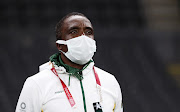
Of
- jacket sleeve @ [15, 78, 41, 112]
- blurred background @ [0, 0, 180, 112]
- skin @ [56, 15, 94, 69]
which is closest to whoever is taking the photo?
jacket sleeve @ [15, 78, 41, 112]

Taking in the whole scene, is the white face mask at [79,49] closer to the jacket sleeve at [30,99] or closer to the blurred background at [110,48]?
the jacket sleeve at [30,99]

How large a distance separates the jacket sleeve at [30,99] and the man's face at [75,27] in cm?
41

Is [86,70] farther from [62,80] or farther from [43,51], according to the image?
[43,51]

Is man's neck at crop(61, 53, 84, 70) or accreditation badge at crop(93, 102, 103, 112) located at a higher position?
man's neck at crop(61, 53, 84, 70)

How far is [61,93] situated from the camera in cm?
298

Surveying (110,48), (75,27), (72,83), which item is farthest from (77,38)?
(110,48)

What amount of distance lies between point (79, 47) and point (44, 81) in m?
0.33

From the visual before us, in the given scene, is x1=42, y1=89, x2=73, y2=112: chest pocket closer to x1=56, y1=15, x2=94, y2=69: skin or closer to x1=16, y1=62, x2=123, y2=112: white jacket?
x1=16, y1=62, x2=123, y2=112: white jacket

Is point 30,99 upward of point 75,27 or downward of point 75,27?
downward

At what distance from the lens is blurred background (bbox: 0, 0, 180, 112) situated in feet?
25.4

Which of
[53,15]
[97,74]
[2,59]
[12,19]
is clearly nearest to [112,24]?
[53,15]

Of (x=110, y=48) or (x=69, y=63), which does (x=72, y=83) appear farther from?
(x=110, y=48)

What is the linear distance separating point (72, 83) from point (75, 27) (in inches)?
15.2

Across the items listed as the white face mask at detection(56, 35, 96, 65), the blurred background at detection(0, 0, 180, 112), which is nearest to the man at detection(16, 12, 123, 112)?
the white face mask at detection(56, 35, 96, 65)
